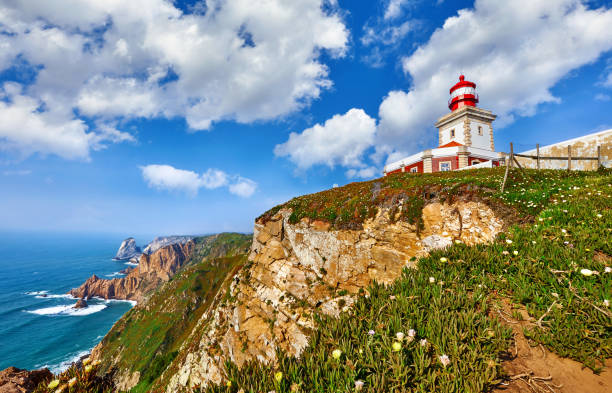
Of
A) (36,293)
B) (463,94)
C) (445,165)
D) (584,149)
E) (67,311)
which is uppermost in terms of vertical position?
(463,94)

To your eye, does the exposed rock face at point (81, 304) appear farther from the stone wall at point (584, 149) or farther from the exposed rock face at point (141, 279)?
the stone wall at point (584, 149)

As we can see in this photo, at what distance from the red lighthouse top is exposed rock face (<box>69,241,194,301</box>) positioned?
153m

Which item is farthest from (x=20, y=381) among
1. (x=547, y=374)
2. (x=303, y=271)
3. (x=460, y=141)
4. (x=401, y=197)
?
(x=460, y=141)

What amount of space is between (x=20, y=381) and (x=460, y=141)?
148 ft

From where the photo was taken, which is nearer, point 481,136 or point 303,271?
point 303,271

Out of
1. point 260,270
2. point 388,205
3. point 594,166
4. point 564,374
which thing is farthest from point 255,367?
point 594,166

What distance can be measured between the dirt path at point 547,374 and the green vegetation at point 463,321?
0.11 metres

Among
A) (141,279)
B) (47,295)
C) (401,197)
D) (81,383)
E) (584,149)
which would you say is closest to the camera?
(81,383)

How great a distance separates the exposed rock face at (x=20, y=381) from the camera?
3.11 m

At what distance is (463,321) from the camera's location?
310cm

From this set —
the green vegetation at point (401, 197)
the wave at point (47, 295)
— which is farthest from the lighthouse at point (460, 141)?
the wave at point (47, 295)

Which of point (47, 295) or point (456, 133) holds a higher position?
point (456, 133)

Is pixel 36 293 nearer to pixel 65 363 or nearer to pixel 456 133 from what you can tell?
pixel 65 363

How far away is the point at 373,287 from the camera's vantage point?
14.7ft
